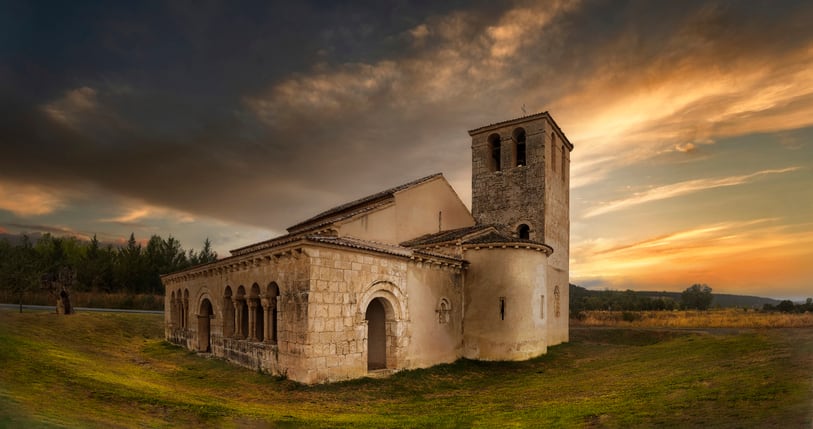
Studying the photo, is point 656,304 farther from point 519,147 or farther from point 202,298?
point 202,298

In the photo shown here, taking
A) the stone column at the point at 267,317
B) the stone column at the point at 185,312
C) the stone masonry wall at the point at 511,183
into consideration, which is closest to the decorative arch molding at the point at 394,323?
the stone column at the point at 267,317

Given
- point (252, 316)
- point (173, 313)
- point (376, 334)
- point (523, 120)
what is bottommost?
point (173, 313)

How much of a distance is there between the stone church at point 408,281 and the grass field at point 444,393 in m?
1.03

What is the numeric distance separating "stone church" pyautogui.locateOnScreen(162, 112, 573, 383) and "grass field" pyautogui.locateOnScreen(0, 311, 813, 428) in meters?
1.03

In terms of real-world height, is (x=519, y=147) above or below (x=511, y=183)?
above

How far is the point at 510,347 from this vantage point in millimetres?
18031

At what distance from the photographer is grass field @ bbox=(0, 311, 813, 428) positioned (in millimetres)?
7074

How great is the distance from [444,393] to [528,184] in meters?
14.0

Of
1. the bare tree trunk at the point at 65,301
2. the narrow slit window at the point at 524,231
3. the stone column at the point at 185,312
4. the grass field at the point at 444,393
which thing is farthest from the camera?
the bare tree trunk at the point at 65,301

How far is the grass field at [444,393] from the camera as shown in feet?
23.2

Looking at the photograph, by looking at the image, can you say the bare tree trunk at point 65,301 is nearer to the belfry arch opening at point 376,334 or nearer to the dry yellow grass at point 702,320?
the belfry arch opening at point 376,334

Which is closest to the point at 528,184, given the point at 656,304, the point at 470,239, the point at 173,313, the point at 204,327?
the point at 470,239

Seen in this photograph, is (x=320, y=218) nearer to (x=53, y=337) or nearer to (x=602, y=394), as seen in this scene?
(x=53, y=337)

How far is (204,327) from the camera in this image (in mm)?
20766
